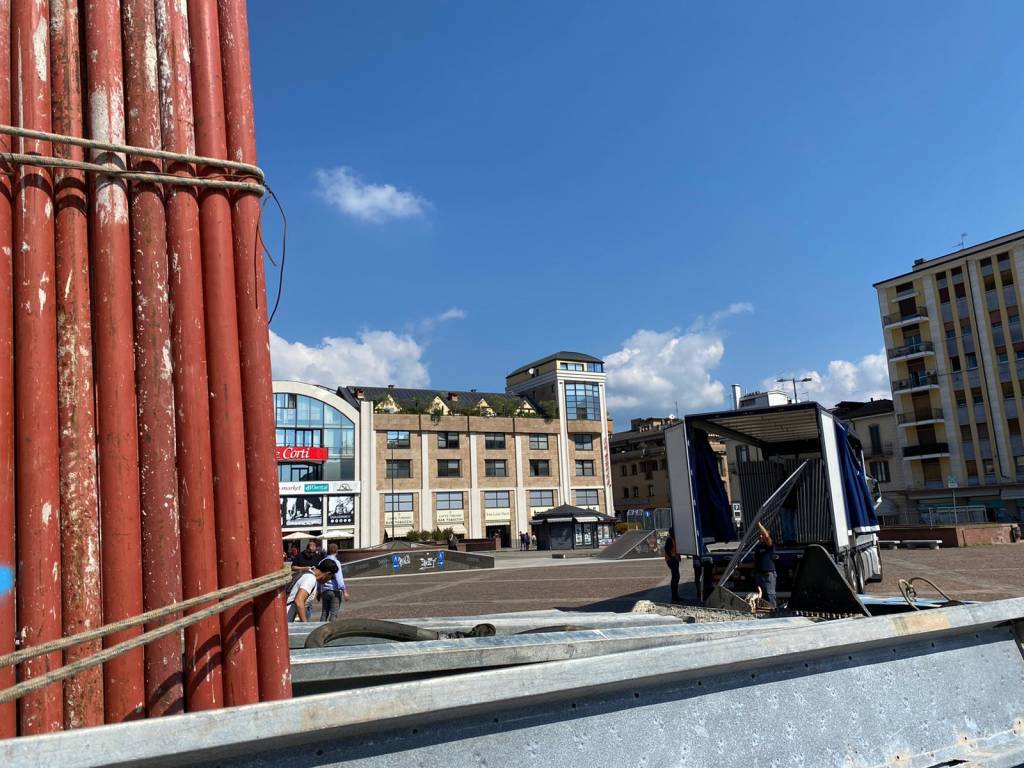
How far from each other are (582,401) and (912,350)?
2659 centimetres

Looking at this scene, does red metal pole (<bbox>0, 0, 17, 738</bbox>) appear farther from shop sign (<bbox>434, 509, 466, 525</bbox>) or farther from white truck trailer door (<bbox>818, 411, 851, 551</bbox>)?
shop sign (<bbox>434, 509, 466, 525</bbox>)

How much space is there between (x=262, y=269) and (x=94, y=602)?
1297 mm

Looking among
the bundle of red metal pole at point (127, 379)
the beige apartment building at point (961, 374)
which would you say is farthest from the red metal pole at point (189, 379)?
the beige apartment building at point (961, 374)

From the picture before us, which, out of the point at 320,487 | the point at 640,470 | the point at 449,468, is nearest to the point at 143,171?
the point at 320,487

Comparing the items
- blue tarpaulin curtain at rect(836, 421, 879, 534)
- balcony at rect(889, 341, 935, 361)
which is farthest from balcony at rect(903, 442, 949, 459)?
blue tarpaulin curtain at rect(836, 421, 879, 534)

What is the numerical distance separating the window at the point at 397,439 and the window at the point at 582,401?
1526cm

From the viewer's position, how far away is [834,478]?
11734 millimetres

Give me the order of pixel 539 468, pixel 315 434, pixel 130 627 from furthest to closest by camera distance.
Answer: pixel 539 468
pixel 315 434
pixel 130 627

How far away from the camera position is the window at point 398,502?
5431cm

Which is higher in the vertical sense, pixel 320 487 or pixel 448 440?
pixel 448 440

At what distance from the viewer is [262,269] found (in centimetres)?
288

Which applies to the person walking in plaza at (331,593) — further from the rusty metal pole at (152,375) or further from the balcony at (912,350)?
the balcony at (912,350)

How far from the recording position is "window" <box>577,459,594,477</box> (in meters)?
63.6

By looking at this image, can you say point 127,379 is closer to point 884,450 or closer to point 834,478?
point 834,478
